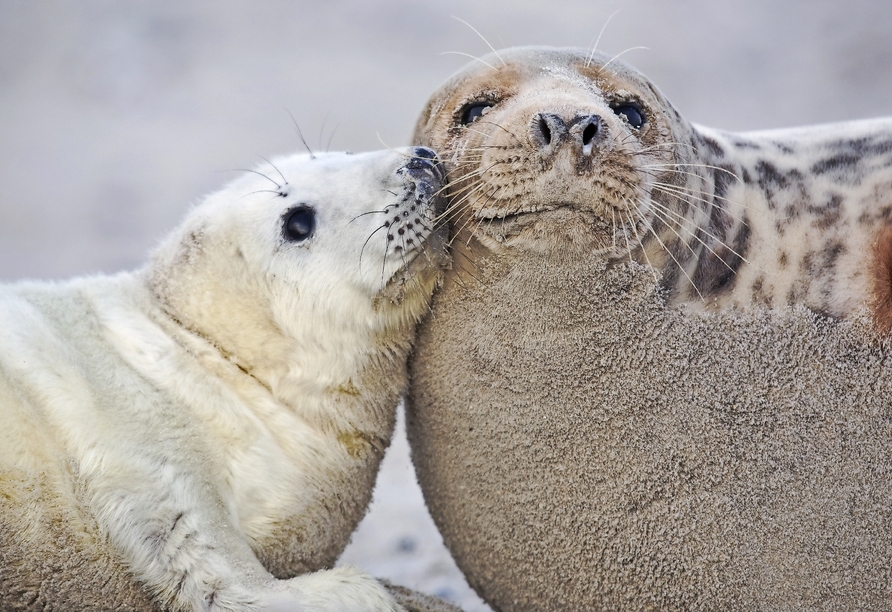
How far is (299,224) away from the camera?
91.0 inches

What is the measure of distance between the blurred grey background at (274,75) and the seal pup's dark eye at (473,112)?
521 centimetres

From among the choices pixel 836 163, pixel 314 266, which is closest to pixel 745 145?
pixel 836 163

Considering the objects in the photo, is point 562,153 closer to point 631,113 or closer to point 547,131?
point 547,131

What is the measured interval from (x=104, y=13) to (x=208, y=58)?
1045 mm

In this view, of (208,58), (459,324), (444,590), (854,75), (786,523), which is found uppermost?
(854,75)

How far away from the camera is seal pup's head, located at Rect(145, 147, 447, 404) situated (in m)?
2.15

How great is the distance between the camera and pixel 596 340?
6.48 feet

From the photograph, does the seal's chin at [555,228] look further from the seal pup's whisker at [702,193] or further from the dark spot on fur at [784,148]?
the dark spot on fur at [784,148]

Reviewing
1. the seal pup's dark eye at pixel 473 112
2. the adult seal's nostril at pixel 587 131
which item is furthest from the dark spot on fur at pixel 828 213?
the seal pup's dark eye at pixel 473 112

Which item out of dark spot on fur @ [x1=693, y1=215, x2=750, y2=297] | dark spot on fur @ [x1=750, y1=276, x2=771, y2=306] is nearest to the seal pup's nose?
dark spot on fur @ [x1=693, y1=215, x2=750, y2=297]

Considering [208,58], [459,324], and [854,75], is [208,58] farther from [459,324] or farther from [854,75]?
[459,324]

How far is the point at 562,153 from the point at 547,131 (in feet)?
0.20

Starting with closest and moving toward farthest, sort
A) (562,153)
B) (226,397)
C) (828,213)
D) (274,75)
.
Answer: (562,153) → (828,213) → (226,397) → (274,75)

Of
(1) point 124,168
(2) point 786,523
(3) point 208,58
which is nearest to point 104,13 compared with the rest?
(3) point 208,58
